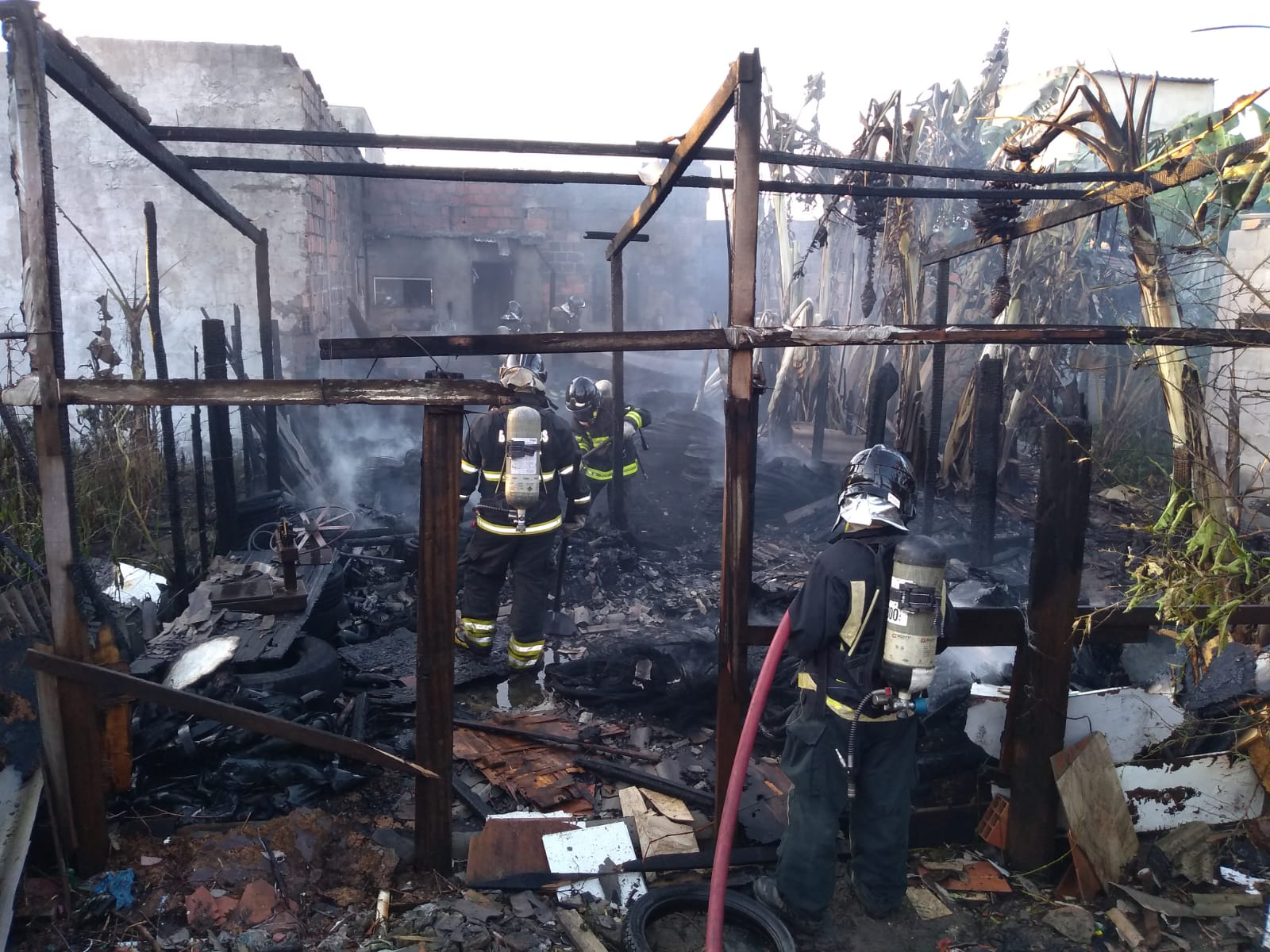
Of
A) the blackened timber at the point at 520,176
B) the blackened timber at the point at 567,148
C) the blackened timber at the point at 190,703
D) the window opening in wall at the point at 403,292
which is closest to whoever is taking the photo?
the blackened timber at the point at 190,703

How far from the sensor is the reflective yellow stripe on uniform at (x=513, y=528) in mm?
6250

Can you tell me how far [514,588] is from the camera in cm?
639

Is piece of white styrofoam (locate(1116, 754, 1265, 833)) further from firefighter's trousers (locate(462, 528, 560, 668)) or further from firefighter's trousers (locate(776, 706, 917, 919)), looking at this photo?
firefighter's trousers (locate(462, 528, 560, 668))

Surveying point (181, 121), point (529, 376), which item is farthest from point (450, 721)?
point (181, 121)

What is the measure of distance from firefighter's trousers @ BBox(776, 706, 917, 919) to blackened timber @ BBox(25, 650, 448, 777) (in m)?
1.69

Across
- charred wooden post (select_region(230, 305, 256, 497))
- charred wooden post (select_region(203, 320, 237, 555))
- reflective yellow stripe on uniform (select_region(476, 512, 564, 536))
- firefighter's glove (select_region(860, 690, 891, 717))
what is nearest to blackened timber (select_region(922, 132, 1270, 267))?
firefighter's glove (select_region(860, 690, 891, 717))

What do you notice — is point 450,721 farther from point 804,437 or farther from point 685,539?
point 804,437

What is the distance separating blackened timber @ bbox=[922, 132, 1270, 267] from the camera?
4094 mm

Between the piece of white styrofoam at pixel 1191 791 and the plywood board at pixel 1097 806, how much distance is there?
19cm

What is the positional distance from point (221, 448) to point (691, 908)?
5803mm

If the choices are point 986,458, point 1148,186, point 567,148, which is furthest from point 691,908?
point 986,458

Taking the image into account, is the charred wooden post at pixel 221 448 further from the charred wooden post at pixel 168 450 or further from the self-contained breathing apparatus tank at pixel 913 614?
the self-contained breathing apparatus tank at pixel 913 614

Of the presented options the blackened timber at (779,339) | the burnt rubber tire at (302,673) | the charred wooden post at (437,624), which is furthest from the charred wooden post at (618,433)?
the charred wooden post at (437,624)

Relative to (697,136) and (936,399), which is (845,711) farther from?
(936,399)
